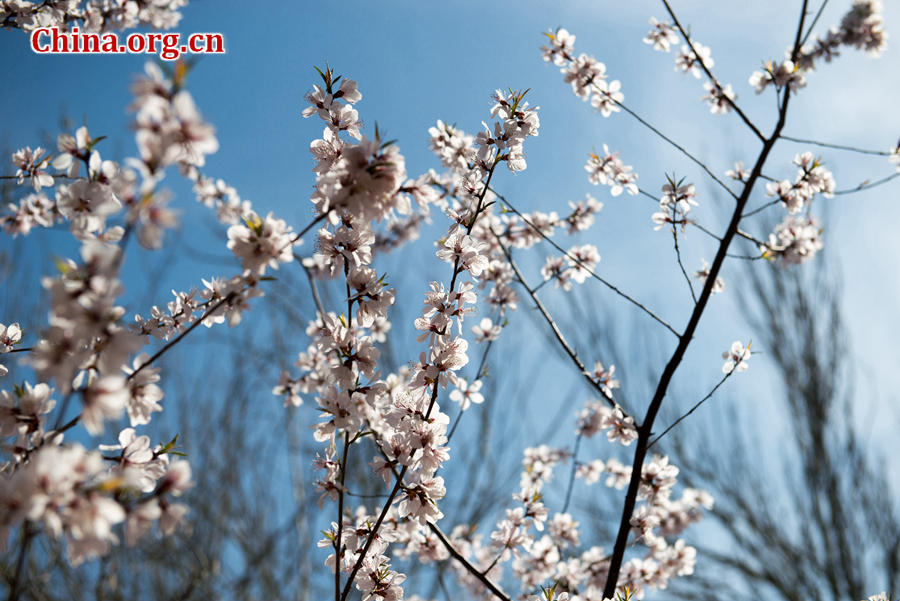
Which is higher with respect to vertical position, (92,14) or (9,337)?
(92,14)

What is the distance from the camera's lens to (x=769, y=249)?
2.23m

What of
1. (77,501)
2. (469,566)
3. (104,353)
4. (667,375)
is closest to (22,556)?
(77,501)

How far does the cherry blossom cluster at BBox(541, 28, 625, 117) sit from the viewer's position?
250 centimetres

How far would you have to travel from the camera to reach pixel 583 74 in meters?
2.52

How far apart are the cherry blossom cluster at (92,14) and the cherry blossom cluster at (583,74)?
1.62m

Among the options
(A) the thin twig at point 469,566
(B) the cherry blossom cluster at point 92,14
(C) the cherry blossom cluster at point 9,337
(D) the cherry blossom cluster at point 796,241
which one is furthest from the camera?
(D) the cherry blossom cluster at point 796,241

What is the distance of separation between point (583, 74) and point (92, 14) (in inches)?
78.4

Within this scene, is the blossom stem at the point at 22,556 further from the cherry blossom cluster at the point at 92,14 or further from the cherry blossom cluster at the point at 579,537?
the cherry blossom cluster at the point at 92,14

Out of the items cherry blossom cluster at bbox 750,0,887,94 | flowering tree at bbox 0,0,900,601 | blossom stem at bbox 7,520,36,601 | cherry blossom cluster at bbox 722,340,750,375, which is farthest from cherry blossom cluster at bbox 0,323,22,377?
cherry blossom cluster at bbox 750,0,887,94

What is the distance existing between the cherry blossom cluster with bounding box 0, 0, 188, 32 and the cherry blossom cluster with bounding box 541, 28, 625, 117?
1616 millimetres

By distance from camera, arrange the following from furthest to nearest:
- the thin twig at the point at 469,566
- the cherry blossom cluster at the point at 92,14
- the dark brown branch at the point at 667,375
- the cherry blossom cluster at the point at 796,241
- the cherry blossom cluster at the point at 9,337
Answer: the cherry blossom cluster at the point at 796,241 < the cherry blossom cluster at the point at 92,14 < the dark brown branch at the point at 667,375 < the thin twig at the point at 469,566 < the cherry blossom cluster at the point at 9,337

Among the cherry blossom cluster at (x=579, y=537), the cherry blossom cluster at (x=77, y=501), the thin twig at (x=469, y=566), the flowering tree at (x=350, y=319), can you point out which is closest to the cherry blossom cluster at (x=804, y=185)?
Answer: the flowering tree at (x=350, y=319)

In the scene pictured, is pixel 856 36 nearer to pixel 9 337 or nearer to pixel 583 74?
pixel 583 74

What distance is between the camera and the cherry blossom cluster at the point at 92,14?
201cm
